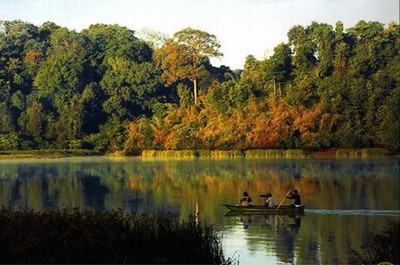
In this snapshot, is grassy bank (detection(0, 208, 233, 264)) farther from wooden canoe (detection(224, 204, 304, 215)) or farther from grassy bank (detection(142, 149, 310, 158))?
grassy bank (detection(142, 149, 310, 158))

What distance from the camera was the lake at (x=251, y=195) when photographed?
1200cm

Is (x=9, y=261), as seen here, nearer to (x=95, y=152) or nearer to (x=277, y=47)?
(x=95, y=152)

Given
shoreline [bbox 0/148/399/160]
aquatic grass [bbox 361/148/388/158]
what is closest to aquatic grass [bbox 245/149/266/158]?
shoreline [bbox 0/148/399/160]

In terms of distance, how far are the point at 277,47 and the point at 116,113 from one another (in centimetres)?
992

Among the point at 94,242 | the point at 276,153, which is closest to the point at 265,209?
the point at 94,242

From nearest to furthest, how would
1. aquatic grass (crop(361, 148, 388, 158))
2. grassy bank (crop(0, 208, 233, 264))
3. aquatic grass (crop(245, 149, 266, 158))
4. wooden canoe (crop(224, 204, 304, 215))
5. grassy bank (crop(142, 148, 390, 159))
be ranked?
grassy bank (crop(0, 208, 233, 264)) < wooden canoe (crop(224, 204, 304, 215)) < aquatic grass (crop(361, 148, 388, 158)) < grassy bank (crop(142, 148, 390, 159)) < aquatic grass (crop(245, 149, 266, 158))

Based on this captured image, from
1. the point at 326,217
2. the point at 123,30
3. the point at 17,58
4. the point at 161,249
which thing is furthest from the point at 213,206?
the point at 123,30

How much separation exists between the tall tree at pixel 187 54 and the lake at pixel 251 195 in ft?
39.5

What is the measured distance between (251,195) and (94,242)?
44.8 ft

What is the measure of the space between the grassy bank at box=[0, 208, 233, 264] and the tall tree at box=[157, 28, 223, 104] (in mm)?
39293

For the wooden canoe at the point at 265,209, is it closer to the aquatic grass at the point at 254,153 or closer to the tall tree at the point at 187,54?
the aquatic grass at the point at 254,153

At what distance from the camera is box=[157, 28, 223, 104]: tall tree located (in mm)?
48625

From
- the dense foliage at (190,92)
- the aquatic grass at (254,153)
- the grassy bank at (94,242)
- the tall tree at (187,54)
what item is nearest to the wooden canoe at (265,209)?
the grassy bank at (94,242)

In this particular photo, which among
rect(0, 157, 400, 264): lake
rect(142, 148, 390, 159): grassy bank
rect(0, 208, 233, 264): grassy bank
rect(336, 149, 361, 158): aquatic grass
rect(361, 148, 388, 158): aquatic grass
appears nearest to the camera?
rect(0, 208, 233, 264): grassy bank
